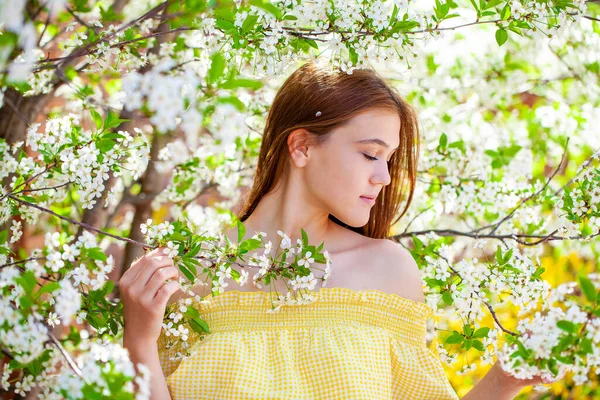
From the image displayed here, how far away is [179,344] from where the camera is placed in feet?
6.85

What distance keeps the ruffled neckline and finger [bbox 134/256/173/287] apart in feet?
1.03

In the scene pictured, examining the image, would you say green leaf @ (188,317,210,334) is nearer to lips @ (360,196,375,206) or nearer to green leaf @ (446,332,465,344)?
lips @ (360,196,375,206)

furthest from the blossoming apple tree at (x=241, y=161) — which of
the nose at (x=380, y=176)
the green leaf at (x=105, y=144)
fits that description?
the nose at (x=380, y=176)

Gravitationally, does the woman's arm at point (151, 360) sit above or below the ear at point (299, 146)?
below

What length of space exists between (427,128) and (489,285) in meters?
1.27

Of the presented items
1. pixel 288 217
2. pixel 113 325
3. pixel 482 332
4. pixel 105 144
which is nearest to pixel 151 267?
pixel 113 325

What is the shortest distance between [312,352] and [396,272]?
1.23 ft

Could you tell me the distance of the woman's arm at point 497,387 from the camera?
5.94ft

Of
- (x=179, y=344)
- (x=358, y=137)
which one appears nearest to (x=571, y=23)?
(x=358, y=137)

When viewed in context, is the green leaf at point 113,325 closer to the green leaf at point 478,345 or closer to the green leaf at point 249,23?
the green leaf at point 249,23

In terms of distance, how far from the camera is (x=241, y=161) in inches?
124

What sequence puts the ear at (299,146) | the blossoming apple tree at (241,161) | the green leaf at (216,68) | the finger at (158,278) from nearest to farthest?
the green leaf at (216,68)
the blossoming apple tree at (241,161)
the finger at (158,278)
the ear at (299,146)

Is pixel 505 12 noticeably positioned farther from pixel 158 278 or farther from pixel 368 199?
pixel 158 278

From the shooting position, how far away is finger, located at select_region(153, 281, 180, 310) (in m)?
1.75
